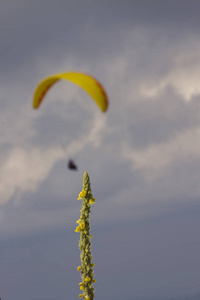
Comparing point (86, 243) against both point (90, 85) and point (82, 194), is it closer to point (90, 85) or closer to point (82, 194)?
point (82, 194)

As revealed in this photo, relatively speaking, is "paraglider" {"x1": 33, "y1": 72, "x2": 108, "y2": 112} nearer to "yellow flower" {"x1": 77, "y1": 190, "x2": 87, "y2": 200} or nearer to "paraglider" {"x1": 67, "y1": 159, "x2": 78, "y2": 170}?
"paraglider" {"x1": 67, "y1": 159, "x2": 78, "y2": 170}

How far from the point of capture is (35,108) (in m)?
15.2

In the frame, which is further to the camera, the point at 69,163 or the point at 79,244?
the point at 79,244

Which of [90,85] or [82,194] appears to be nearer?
[90,85]

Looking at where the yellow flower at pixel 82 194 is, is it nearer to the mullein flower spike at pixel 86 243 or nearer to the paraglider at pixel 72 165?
the mullein flower spike at pixel 86 243

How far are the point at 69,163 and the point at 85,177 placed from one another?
5724 mm

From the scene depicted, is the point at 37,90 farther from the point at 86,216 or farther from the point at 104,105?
the point at 86,216

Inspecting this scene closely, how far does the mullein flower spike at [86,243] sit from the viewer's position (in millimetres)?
19688

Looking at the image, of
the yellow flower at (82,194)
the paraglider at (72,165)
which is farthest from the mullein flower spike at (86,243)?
the paraglider at (72,165)

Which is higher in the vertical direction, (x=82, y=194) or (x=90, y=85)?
(x=82, y=194)

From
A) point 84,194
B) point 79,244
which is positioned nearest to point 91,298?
point 79,244

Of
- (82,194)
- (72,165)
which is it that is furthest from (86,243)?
(72,165)

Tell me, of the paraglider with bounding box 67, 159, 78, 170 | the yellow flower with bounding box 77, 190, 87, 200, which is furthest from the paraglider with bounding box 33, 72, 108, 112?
the yellow flower with bounding box 77, 190, 87, 200

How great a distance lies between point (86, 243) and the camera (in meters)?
20.0
